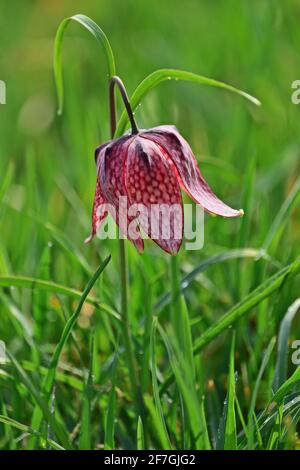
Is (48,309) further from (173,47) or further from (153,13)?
(153,13)

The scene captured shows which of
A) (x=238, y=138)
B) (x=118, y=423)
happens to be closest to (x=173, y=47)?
(x=238, y=138)

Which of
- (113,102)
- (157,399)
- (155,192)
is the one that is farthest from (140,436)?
(113,102)

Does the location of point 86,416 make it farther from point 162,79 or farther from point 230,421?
point 162,79

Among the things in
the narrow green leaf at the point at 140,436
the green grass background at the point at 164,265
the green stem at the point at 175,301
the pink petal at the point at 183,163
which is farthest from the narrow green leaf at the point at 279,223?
the narrow green leaf at the point at 140,436

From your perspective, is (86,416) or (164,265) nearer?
(86,416)

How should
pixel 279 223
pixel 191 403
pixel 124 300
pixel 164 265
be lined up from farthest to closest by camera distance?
pixel 164 265, pixel 279 223, pixel 124 300, pixel 191 403

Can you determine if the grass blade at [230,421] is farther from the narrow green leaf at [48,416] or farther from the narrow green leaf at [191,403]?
the narrow green leaf at [48,416]
